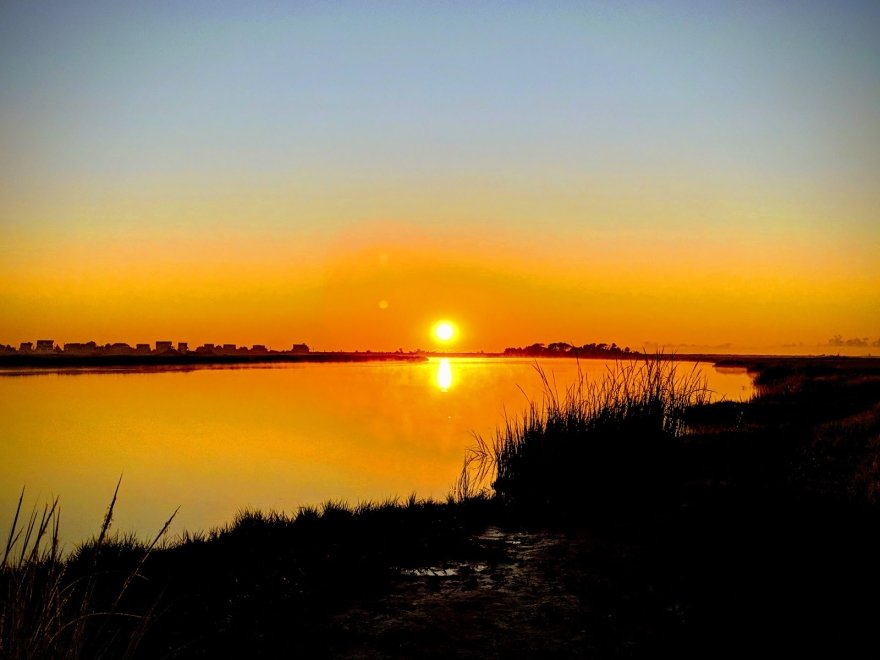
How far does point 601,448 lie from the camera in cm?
1266

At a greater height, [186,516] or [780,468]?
[780,468]

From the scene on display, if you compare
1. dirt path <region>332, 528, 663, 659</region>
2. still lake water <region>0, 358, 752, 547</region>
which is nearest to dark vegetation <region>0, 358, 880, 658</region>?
dirt path <region>332, 528, 663, 659</region>

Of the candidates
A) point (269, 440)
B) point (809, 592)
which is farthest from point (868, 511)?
point (269, 440)

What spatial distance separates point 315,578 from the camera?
715 centimetres

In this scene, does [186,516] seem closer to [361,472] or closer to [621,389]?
[361,472]

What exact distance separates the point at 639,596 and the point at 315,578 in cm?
331

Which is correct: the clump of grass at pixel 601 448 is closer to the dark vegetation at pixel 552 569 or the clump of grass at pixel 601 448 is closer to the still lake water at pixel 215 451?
the dark vegetation at pixel 552 569

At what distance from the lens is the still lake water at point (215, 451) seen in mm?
15438

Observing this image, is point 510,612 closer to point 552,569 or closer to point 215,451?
point 552,569

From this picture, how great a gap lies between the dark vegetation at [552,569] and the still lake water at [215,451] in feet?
13.6

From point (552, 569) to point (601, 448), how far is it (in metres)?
5.27

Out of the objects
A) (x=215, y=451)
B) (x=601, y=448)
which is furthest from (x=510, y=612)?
(x=215, y=451)

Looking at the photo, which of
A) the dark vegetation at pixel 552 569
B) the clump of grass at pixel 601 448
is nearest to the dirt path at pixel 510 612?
the dark vegetation at pixel 552 569

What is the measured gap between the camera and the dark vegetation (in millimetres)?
5465
